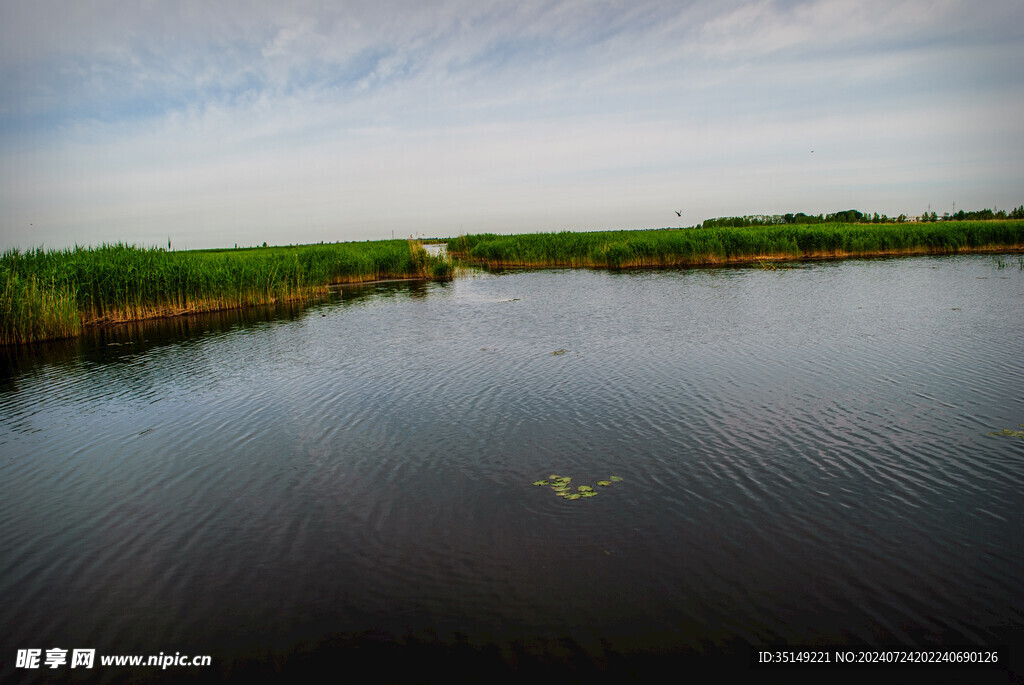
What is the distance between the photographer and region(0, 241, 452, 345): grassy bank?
19328 mm

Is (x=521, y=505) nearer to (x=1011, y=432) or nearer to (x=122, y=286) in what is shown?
(x=1011, y=432)

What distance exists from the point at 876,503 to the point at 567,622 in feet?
13.4

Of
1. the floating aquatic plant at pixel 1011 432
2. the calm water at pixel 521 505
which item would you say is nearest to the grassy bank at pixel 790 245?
the calm water at pixel 521 505

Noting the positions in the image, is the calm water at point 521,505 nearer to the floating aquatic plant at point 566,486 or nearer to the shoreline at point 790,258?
the floating aquatic plant at point 566,486

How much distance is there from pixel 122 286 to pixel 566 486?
22.9 m

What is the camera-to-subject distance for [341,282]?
4166 cm

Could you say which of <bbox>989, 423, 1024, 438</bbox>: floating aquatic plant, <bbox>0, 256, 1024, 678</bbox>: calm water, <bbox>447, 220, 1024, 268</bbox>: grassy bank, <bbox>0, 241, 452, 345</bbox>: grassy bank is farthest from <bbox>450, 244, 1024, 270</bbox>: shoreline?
<bbox>989, 423, 1024, 438</bbox>: floating aquatic plant

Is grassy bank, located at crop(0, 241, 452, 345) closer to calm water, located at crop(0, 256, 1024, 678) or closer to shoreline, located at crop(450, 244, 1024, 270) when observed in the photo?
calm water, located at crop(0, 256, 1024, 678)

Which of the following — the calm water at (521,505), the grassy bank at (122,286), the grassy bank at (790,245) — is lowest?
the calm water at (521,505)

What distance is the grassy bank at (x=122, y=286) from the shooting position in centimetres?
1933

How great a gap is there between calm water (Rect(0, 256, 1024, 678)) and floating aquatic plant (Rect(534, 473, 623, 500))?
137 millimetres

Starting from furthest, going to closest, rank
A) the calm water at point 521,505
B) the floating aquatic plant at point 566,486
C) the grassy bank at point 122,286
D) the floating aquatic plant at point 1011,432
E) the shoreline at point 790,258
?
the shoreline at point 790,258 < the grassy bank at point 122,286 < the floating aquatic plant at point 1011,432 < the floating aquatic plant at point 566,486 < the calm water at point 521,505

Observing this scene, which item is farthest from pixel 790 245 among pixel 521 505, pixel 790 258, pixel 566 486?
pixel 521 505

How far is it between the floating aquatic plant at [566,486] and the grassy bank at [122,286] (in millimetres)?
20180
